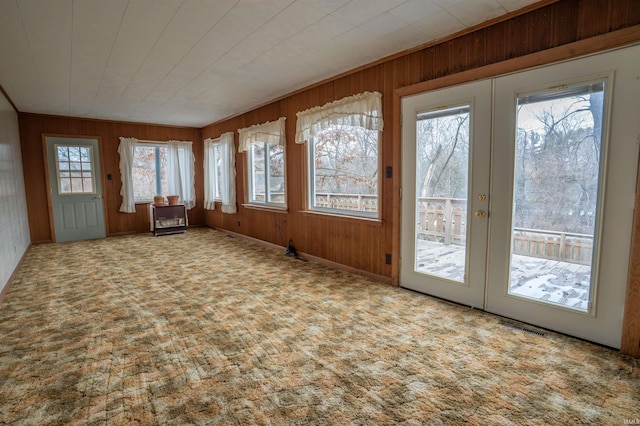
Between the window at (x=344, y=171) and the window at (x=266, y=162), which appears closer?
the window at (x=344, y=171)

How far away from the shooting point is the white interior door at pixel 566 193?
6.87 feet

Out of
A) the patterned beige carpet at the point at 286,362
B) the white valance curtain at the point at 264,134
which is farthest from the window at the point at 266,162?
the patterned beige carpet at the point at 286,362

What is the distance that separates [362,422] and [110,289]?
10.5 ft

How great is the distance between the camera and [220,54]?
10.8 ft

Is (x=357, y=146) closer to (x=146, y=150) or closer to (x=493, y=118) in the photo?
(x=493, y=118)

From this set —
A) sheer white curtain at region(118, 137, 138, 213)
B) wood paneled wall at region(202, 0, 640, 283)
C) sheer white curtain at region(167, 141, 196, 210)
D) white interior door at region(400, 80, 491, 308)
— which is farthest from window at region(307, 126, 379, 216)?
sheer white curtain at region(118, 137, 138, 213)

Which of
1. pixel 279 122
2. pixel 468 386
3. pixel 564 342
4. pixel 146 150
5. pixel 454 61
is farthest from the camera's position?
pixel 146 150

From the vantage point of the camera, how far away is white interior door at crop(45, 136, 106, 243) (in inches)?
249

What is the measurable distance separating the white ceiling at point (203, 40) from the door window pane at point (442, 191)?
78 centimetres

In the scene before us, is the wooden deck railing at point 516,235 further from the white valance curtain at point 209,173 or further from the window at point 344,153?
the white valance curtain at point 209,173

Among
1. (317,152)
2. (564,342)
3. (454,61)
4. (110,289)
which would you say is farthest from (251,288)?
(454,61)

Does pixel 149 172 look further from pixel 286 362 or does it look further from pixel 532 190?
pixel 532 190

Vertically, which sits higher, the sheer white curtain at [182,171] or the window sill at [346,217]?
the sheer white curtain at [182,171]

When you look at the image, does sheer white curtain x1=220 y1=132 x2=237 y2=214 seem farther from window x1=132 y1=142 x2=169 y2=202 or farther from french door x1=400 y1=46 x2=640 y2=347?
french door x1=400 y1=46 x2=640 y2=347
